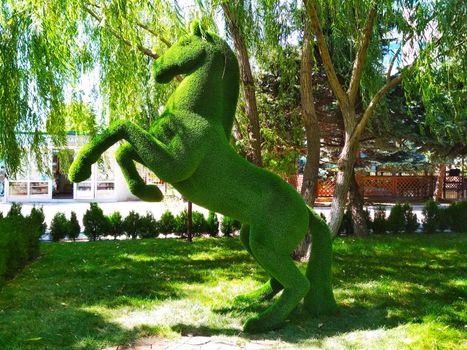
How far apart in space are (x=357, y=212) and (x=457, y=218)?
3.02 meters

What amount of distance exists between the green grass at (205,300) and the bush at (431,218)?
3.30m

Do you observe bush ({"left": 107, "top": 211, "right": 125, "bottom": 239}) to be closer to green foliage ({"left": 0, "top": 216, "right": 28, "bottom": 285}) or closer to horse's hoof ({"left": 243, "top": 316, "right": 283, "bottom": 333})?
green foliage ({"left": 0, "top": 216, "right": 28, "bottom": 285})

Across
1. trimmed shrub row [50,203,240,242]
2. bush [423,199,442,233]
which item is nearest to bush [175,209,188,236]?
trimmed shrub row [50,203,240,242]

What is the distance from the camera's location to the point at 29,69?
16.4 feet

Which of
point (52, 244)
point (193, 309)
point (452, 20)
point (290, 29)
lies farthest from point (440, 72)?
point (52, 244)

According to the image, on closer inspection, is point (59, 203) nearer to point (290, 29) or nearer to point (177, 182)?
point (290, 29)

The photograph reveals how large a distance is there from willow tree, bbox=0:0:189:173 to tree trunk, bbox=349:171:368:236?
6.22 meters

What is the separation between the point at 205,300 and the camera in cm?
484

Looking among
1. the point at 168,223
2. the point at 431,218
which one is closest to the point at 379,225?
the point at 431,218

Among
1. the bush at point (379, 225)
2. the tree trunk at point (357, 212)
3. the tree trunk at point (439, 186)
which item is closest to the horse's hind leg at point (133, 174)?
the tree trunk at point (357, 212)

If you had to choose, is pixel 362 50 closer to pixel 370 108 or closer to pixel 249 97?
pixel 370 108

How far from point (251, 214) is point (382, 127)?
693 cm

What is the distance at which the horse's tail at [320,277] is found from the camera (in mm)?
4227

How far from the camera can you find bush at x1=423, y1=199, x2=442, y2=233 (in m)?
11.5
